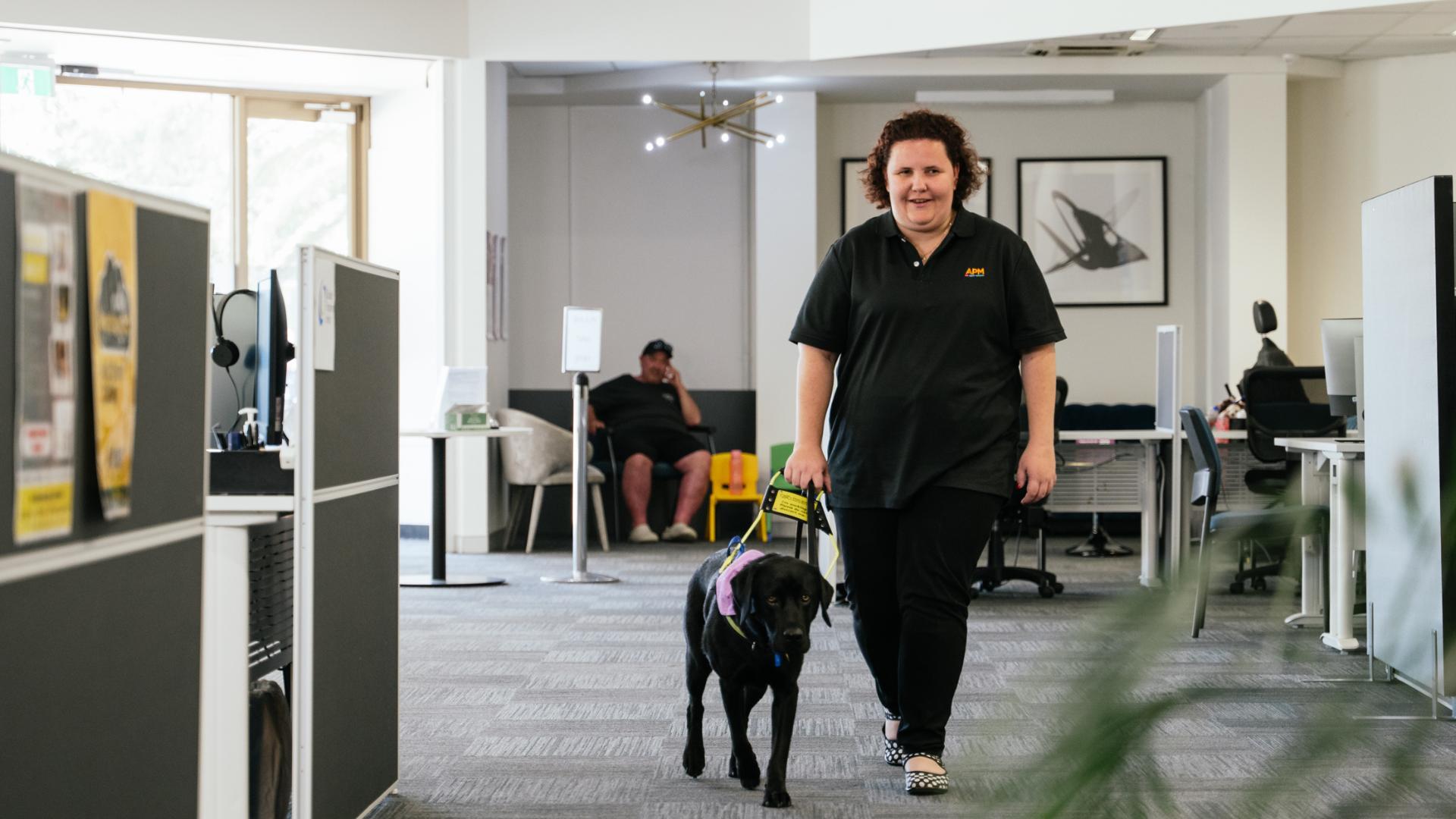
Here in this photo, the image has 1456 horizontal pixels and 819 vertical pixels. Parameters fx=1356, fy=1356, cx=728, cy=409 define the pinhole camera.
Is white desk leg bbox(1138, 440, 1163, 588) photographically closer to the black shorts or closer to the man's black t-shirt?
the black shorts

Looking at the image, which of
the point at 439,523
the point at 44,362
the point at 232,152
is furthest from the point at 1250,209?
the point at 44,362

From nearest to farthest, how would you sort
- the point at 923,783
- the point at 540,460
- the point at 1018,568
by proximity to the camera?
the point at 923,783 < the point at 1018,568 < the point at 540,460

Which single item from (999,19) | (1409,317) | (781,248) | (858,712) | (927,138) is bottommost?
(858,712)

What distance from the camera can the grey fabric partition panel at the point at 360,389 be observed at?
2477mm

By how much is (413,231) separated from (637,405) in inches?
69.9

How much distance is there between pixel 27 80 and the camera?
7547 millimetres

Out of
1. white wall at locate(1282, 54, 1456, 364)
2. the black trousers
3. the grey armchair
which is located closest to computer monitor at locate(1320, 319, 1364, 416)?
Answer: the black trousers

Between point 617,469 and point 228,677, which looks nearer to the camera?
point 228,677

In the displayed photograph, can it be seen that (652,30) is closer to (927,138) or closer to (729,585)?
(927,138)

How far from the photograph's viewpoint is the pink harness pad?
2.74m

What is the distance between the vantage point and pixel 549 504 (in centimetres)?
910

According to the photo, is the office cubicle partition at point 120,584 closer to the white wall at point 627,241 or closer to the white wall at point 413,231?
the white wall at point 413,231

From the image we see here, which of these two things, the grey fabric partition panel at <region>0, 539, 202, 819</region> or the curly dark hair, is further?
the curly dark hair

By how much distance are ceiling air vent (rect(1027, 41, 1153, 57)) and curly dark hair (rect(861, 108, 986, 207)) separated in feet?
17.9
